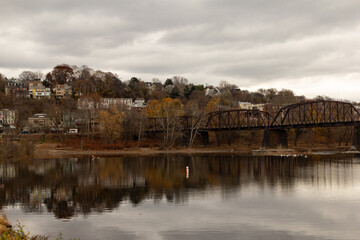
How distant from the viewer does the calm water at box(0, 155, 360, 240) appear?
26.3 meters

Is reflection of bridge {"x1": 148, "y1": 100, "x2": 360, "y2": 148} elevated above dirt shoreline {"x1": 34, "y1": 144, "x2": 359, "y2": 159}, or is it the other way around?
reflection of bridge {"x1": 148, "y1": 100, "x2": 360, "y2": 148}

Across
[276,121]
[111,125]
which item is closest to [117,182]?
[111,125]

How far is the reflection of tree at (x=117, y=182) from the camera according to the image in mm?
A: 36656

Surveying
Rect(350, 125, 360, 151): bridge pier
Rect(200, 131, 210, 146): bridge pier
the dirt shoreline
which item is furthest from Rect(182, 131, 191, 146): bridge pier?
Rect(350, 125, 360, 151): bridge pier

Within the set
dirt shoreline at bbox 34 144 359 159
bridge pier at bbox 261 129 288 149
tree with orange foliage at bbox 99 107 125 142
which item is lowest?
dirt shoreline at bbox 34 144 359 159

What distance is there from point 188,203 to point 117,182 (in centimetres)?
1551

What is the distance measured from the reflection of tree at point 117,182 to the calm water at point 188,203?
10 centimetres

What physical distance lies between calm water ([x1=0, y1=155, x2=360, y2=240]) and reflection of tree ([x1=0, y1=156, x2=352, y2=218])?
10 cm

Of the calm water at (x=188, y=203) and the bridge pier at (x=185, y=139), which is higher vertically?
the bridge pier at (x=185, y=139)

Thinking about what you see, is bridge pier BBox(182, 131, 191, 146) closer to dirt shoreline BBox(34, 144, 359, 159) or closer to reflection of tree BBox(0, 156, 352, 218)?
dirt shoreline BBox(34, 144, 359, 159)

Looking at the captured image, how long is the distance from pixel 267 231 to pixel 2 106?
170m

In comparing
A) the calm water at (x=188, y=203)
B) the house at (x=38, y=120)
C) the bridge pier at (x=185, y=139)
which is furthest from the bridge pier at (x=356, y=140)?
the house at (x=38, y=120)

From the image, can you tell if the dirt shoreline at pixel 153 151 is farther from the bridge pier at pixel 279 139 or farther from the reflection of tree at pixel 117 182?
the reflection of tree at pixel 117 182

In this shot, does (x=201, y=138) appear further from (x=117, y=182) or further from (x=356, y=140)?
(x=117, y=182)
